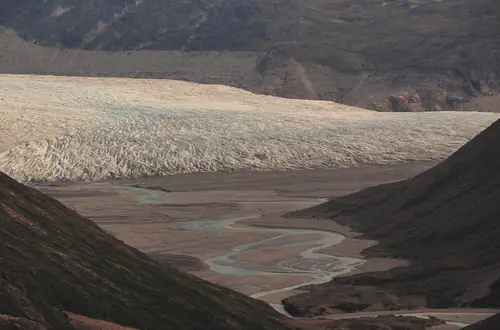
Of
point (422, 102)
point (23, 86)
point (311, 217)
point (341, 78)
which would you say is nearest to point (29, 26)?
point (341, 78)

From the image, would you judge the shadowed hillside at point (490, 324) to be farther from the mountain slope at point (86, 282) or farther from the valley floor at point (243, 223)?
the valley floor at point (243, 223)

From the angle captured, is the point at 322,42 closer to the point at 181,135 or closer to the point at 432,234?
the point at 181,135

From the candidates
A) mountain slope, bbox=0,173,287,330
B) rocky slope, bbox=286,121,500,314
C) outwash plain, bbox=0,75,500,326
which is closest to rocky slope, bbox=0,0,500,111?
outwash plain, bbox=0,75,500,326

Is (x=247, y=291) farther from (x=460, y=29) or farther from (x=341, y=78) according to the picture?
(x=460, y=29)

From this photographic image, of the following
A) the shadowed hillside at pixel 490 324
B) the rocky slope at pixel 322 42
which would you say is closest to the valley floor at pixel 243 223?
the shadowed hillside at pixel 490 324

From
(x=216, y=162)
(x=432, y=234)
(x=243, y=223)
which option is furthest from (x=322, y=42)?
(x=432, y=234)

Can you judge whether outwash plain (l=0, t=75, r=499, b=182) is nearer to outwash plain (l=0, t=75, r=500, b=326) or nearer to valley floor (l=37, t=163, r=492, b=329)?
outwash plain (l=0, t=75, r=500, b=326)
